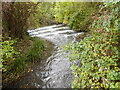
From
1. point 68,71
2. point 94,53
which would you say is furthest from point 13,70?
point 94,53

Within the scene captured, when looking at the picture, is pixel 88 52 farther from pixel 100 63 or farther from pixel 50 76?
pixel 50 76

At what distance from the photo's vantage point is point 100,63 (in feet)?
5.99

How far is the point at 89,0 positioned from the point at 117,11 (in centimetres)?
514

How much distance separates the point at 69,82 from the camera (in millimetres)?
2359

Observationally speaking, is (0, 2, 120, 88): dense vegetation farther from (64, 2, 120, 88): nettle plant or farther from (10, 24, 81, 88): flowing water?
(10, 24, 81, 88): flowing water

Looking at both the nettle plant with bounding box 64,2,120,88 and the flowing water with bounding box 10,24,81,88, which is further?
the flowing water with bounding box 10,24,81,88

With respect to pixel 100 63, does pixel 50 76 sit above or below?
below

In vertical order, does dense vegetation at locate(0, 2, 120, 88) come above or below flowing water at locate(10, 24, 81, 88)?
above

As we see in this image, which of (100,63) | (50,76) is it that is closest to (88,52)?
(100,63)

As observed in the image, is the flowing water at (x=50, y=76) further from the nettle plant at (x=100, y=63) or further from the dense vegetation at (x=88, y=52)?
the nettle plant at (x=100, y=63)

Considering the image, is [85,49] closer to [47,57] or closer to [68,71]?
[68,71]

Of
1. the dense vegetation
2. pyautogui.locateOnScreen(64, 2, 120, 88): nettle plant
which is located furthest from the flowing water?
pyautogui.locateOnScreen(64, 2, 120, 88): nettle plant

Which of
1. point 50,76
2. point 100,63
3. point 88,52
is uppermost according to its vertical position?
point 88,52

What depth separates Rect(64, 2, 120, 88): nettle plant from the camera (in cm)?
162
